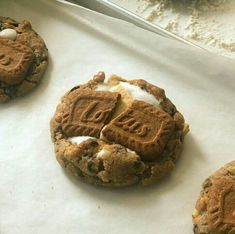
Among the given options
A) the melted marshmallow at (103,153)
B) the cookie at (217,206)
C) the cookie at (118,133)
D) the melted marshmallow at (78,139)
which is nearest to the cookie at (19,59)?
the cookie at (118,133)

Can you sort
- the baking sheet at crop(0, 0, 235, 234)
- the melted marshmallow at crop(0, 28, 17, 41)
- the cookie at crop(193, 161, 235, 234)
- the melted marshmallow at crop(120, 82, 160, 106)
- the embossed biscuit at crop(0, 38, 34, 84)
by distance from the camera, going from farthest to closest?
the melted marshmallow at crop(0, 28, 17, 41), the embossed biscuit at crop(0, 38, 34, 84), the melted marshmallow at crop(120, 82, 160, 106), the baking sheet at crop(0, 0, 235, 234), the cookie at crop(193, 161, 235, 234)

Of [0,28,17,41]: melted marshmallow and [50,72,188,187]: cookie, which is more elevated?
[50,72,188,187]: cookie

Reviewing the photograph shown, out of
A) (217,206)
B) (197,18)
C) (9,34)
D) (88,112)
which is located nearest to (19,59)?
(9,34)

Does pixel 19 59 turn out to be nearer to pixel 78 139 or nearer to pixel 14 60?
pixel 14 60

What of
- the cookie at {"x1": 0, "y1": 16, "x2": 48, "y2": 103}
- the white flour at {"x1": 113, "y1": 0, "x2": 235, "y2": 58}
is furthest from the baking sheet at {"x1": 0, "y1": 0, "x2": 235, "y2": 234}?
the white flour at {"x1": 113, "y1": 0, "x2": 235, "y2": 58}

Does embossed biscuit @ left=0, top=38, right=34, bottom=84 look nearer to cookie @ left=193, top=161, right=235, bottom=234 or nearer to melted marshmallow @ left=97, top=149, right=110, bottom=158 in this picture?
melted marshmallow @ left=97, top=149, right=110, bottom=158

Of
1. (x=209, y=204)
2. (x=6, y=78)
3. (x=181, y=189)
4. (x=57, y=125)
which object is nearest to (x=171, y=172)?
(x=181, y=189)

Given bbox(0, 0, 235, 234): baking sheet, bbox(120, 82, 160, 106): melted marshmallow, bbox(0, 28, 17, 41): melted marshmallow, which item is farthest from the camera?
bbox(0, 28, 17, 41): melted marshmallow
